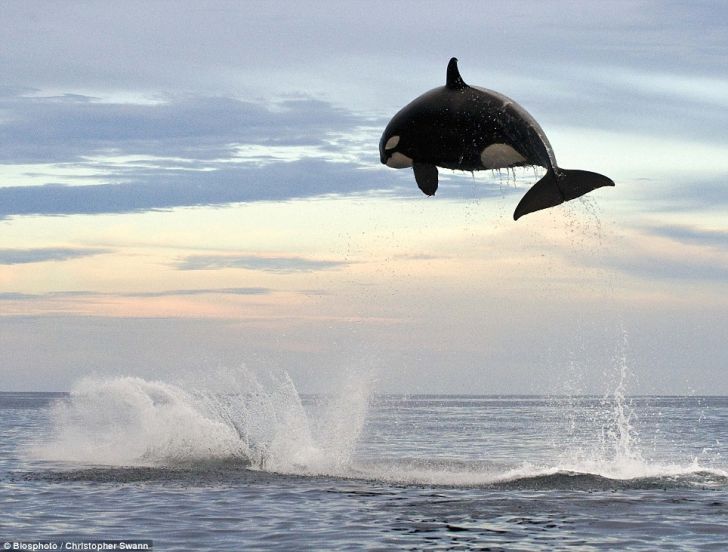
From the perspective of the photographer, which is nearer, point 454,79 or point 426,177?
point 454,79

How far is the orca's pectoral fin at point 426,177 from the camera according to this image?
15.6 m

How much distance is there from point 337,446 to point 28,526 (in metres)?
12.7

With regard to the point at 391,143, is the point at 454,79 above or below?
above

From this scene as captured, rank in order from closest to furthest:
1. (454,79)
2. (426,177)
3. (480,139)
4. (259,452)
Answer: (480,139)
(454,79)
(426,177)
(259,452)

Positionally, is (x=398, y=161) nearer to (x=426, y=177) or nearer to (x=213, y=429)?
(x=426, y=177)

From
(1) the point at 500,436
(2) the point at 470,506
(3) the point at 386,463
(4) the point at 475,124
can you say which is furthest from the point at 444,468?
(1) the point at 500,436

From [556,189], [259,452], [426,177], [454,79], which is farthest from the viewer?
[259,452]

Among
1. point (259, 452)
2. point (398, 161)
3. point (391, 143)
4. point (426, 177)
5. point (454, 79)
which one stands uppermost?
point (454, 79)

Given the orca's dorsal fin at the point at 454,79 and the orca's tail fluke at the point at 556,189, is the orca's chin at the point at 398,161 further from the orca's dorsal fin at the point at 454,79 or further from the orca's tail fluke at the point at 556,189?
the orca's tail fluke at the point at 556,189

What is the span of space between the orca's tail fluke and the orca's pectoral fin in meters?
1.54

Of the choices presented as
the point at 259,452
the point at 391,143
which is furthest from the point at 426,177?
the point at 259,452

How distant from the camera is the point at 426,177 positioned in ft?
51.5

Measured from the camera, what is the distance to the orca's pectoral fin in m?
15.6

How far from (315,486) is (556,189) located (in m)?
10.7
